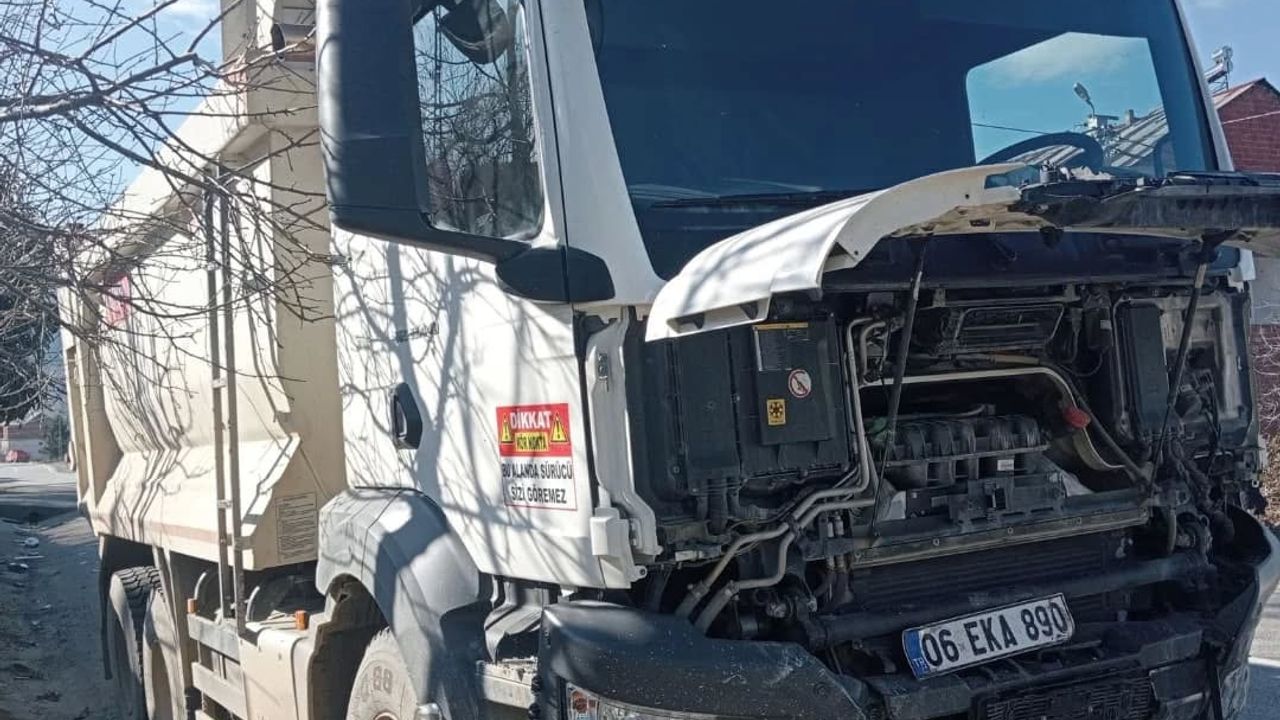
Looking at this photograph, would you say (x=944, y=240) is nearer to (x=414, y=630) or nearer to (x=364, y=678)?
(x=414, y=630)

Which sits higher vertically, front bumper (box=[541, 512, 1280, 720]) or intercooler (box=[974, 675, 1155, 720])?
front bumper (box=[541, 512, 1280, 720])

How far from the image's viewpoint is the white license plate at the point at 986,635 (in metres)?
3.13

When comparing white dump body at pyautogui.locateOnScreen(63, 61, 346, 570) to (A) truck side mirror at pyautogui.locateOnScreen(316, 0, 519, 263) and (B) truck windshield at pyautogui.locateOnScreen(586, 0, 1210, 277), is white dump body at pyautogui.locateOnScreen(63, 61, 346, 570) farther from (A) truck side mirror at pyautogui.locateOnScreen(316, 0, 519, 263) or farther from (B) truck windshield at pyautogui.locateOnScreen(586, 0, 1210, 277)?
(B) truck windshield at pyautogui.locateOnScreen(586, 0, 1210, 277)

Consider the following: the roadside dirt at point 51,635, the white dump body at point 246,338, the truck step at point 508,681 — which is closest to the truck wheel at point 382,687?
the truck step at point 508,681

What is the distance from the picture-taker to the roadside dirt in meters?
8.73

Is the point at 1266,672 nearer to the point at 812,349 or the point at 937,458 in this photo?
the point at 937,458

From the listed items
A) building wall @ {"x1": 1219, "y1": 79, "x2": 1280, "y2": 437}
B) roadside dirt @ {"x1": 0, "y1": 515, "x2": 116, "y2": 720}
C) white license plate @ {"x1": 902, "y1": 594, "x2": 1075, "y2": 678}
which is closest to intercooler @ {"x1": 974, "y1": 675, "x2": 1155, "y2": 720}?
white license plate @ {"x1": 902, "y1": 594, "x2": 1075, "y2": 678}

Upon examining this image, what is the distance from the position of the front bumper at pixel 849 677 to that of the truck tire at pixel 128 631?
15.1 ft

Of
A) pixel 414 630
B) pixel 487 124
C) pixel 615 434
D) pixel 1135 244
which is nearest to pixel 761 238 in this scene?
pixel 615 434

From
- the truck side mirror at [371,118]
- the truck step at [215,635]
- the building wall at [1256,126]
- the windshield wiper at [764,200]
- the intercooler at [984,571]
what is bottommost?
the truck step at [215,635]

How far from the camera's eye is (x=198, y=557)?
18.5 feet

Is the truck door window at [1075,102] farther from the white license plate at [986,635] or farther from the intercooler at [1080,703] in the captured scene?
the intercooler at [1080,703]

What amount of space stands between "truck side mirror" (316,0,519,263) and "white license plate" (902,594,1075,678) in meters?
1.64

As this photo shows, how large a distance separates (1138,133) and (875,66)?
0.99m
